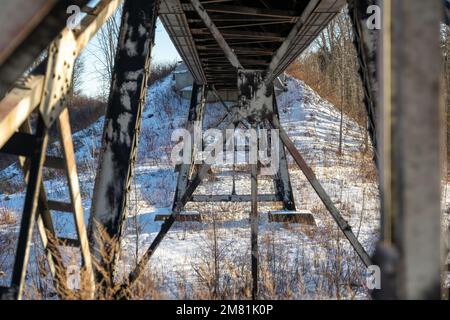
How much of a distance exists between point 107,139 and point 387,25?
190 cm

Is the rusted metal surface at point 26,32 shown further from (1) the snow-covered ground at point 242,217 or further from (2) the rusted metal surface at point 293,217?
(2) the rusted metal surface at point 293,217

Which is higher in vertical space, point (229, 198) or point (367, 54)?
point (367, 54)

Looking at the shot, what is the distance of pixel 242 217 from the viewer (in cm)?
842

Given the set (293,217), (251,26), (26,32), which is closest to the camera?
(26,32)

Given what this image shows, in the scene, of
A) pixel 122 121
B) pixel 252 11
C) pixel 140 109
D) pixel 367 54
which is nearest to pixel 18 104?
pixel 122 121

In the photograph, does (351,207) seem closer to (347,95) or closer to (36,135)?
(36,135)

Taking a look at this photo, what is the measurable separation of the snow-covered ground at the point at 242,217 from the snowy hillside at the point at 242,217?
0.02 meters

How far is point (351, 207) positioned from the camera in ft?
29.5

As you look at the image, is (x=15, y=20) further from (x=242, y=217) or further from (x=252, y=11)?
(x=242, y=217)

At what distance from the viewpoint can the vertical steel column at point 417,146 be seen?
1028 mm

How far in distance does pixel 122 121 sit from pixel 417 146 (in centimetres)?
194

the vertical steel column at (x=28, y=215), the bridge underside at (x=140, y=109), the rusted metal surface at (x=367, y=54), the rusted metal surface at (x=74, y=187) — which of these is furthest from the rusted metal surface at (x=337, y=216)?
the vertical steel column at (x=28, y=215)

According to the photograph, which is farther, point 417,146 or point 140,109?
point 140,109

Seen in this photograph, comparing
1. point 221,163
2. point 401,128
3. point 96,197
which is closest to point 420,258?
point 401,128
